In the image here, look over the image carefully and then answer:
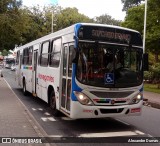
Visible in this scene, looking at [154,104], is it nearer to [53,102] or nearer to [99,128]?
[53,102]

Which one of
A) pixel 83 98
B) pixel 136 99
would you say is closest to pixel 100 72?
pixel 83 98

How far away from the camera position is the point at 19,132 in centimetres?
898

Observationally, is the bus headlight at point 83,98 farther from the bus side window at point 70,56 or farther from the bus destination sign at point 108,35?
the bus destination sign at point 108,35

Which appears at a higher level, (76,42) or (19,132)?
(76,42)

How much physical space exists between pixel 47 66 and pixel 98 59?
3.97 m

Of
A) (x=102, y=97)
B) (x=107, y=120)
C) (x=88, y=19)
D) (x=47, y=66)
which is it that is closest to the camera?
(x=102, y=97)

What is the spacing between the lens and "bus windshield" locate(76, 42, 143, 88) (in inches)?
377

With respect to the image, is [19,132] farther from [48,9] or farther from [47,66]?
[48,9]

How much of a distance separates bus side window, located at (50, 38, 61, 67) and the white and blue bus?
2.07 ft

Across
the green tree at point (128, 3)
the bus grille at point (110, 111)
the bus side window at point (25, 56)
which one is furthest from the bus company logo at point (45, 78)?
the green tree at point (128, 3)

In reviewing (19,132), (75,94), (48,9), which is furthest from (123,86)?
(48,9)

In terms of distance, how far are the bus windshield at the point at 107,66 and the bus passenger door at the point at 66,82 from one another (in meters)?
0.73

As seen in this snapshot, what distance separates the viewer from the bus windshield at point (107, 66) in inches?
377

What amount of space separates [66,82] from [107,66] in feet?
4.57
